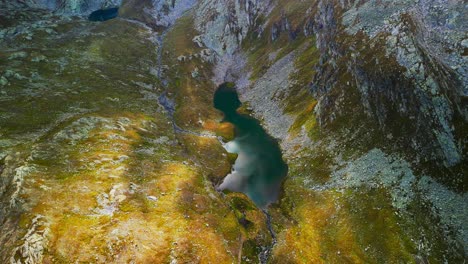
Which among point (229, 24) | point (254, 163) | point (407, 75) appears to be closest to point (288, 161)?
point (254, 163)

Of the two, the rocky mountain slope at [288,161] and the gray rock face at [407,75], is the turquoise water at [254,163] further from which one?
the gray rock face at [407,75]

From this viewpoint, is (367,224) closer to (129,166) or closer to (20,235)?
(129,166)

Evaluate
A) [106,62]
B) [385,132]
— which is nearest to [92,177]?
[385,132]

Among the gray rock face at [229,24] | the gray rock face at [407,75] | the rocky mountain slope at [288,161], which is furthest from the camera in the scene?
the gray rock face at [229,24]

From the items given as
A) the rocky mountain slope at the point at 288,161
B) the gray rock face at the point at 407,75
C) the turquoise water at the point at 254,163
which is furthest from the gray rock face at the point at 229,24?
the gray rock face at the point at 407,75

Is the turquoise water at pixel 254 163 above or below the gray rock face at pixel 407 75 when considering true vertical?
below

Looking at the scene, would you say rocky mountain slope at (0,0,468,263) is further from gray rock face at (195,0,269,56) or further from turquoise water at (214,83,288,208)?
gray rock face at (195,0,269,56)

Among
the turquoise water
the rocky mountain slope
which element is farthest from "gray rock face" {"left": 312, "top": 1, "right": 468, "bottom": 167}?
the turquoise water
